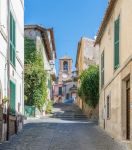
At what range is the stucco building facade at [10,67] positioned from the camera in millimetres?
16016

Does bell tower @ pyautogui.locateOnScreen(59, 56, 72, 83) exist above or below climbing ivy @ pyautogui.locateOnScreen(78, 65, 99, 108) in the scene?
above

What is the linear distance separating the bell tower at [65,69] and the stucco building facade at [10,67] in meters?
67.1

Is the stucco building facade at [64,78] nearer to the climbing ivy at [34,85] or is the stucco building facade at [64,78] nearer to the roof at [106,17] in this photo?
the climbing ivy at [34,85]

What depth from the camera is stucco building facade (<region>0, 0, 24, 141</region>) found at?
1602cm

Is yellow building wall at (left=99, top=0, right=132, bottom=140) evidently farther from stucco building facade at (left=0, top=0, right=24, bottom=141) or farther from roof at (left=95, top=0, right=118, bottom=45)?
stucco building facade at (left=0, top=0, right=24, bottom=141)

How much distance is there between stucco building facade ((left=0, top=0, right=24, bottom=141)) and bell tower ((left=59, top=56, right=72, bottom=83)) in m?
67.1

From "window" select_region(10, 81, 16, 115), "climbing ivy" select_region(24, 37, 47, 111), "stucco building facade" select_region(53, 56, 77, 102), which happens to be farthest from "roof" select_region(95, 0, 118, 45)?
"stucco building facade" select_region(53, 56, 77, 102)

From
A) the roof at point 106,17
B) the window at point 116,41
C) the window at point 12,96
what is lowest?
the window at point 12,96

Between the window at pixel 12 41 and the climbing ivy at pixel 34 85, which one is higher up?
the window at pixel 12 41

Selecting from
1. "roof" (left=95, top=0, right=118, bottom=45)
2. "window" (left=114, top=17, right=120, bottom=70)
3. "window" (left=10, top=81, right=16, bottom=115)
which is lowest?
"window" (left=10, top=81, right=16, bottom=115)

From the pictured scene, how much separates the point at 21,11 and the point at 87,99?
54.3ft

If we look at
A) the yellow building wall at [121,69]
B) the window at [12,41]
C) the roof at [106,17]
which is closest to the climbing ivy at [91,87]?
the roof at [106,17]

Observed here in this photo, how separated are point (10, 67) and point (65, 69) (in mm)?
72847

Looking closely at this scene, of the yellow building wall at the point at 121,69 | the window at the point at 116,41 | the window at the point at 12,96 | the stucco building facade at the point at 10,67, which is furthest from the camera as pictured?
the window at the point at 12,96
